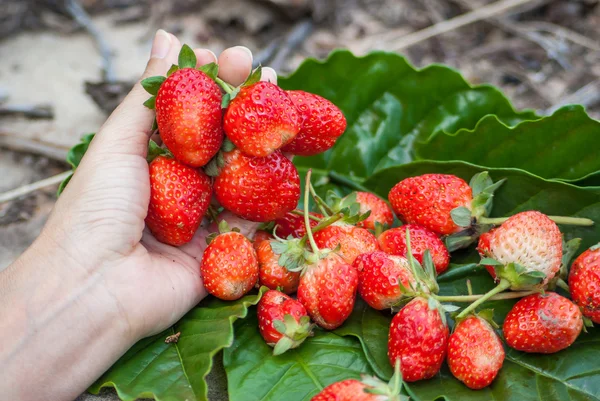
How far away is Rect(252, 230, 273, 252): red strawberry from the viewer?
1511 mm

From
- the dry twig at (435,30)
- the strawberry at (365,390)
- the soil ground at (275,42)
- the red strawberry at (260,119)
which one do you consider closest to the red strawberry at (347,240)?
the red strawberry at (260,119)

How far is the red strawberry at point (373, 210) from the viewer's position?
158cm

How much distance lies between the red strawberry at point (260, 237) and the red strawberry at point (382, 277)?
249mm

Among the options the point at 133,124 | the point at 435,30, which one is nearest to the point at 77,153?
the point at 133,124

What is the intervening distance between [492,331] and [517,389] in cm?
12

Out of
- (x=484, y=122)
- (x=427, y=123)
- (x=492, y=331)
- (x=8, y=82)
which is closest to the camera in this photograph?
(x=492, y=331)

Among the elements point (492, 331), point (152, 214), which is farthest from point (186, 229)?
point (492, 331)

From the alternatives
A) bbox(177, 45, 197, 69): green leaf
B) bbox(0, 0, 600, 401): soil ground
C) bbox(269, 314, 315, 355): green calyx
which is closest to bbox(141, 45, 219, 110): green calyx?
bbox(177, 45, 197, 69): green leaf

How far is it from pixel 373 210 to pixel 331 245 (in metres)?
0.23

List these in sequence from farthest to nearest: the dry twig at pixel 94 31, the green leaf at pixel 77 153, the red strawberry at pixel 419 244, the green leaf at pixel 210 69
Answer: the dry twig at pixel 94 31, the green leaf at pixel 77 153, the red strawberry at pixel 419 244, the green leaf at pixel 210 69

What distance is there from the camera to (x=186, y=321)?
1.41 metres

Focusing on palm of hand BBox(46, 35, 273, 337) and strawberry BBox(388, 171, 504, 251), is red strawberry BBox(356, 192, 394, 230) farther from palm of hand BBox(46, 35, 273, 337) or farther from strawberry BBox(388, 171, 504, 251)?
palm of hand BBox(46, 35, 273, 337)

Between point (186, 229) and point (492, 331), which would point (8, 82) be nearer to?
point (186, 229)

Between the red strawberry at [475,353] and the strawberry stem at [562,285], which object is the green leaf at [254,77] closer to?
the red strawberry at [475,353]
